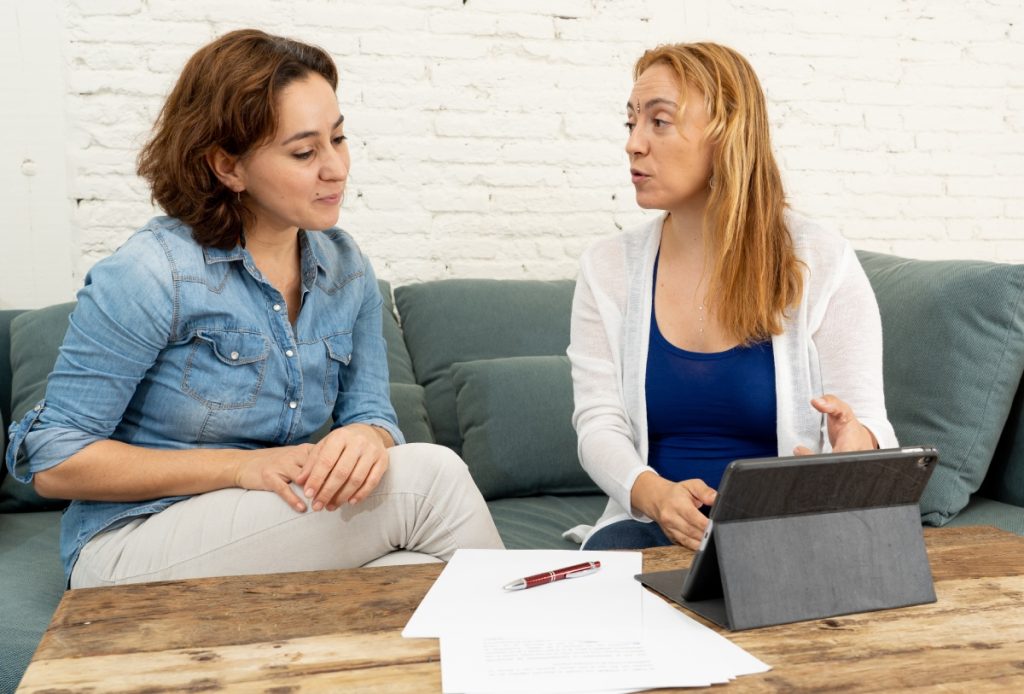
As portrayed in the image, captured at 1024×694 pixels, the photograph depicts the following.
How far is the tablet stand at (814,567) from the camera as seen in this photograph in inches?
42.6

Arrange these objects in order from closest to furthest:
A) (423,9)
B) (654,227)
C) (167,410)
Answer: (167,410) → (654,227) → (423,9)

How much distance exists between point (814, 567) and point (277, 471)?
2.41 ft

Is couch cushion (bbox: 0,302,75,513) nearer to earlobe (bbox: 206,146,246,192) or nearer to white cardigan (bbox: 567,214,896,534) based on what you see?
Answer: earlobe (bbox: 206,146,246,192)

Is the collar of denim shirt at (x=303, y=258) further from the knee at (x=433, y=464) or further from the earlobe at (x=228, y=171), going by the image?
the knee at (x=433, y=464)

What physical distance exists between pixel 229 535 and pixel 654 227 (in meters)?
0.96

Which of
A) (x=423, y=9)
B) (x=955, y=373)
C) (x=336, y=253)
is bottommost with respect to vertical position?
(x=955, y=373)

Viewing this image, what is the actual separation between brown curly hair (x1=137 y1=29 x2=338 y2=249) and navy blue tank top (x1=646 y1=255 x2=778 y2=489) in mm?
737

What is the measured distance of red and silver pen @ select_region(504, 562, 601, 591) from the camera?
1168 mm

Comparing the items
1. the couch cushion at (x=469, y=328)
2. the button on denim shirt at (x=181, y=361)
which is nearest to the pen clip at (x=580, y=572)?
the button on denim shirt at (x=181, y=361)

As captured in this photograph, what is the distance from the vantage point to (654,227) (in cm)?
194

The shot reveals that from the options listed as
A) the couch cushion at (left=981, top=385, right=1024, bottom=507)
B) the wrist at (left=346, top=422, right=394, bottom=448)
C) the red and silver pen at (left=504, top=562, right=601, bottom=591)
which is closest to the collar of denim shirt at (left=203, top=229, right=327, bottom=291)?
the wrist at (left=346, top=422, right=394, bottom=448)

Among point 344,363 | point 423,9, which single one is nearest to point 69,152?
point 423,9

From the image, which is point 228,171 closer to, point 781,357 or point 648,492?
point 648,492

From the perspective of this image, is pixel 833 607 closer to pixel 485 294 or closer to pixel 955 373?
pixel 955 373
